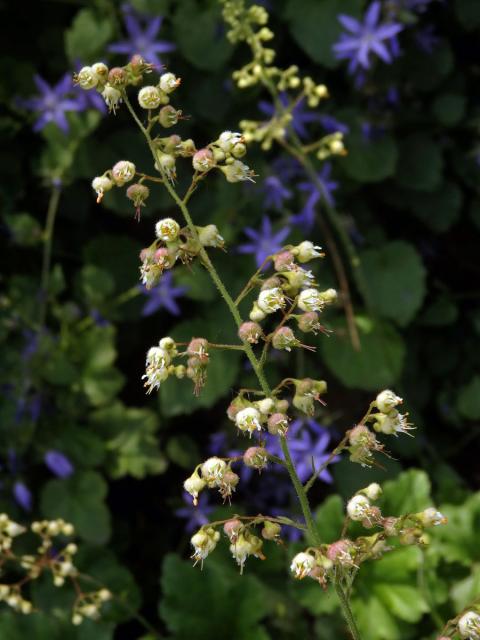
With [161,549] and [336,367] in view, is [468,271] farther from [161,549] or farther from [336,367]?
[161,549]

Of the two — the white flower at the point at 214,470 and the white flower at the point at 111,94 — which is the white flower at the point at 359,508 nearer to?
the white flower at the point at 214,470

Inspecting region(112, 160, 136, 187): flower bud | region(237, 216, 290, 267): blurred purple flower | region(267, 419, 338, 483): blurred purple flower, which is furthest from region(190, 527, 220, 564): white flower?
region(237, 216, 290, 267): blurred purple flower

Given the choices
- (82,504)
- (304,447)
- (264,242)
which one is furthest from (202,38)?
(82,504)

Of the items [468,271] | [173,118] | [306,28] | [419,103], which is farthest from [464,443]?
[173,118]

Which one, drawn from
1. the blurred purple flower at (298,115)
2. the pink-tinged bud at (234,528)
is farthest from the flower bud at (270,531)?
the blurred purple flower at (298,115)

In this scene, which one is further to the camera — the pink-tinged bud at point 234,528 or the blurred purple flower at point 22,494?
the blurred purple flower at point 22,494
